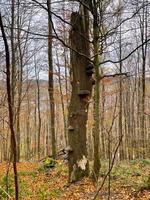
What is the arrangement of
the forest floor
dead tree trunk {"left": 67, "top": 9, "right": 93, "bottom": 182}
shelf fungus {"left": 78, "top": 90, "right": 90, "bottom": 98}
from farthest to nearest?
dead tree trunk {"left": 67, "top": 9, "right": 93, "bottom": 182}
shelf fungus {"left": 78, "top": 90, "right": 90, "bottom": 98}
the forest floor

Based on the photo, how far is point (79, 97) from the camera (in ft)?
32.6

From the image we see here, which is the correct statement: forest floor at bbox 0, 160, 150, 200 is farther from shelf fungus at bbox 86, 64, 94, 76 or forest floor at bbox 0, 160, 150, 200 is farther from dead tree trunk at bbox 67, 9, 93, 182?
shelf fungus at bbox 86, 64, 94, 76

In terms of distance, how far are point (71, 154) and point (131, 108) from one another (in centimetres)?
2878

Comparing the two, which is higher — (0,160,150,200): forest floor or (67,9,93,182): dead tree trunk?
(67,9,93,182): dead tree trunk

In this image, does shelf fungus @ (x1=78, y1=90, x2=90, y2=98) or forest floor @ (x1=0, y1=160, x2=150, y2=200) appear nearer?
forest floor @ (x1=0, y1=160, x2=150, y2=200)

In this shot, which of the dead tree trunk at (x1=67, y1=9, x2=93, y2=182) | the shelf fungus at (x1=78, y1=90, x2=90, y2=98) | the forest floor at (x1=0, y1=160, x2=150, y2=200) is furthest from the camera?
the dead tree trunk at (x1=67, y1=9, x2=93, y2=182)

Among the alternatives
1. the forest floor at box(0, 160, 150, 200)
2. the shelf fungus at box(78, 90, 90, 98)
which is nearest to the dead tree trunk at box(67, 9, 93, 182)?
the shelf fungus at box(78, 90, 90, 98)

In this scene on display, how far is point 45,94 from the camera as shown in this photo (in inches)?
1724

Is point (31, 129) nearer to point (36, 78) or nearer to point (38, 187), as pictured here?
point (36, 78)

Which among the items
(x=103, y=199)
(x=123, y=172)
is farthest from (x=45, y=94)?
(x=103, y=199)

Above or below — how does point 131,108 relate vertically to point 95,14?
below

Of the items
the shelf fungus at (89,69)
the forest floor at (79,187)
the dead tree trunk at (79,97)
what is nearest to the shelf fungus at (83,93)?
the dead tree trunk at (79,97)

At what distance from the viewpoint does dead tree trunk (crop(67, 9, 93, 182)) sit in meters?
9.91

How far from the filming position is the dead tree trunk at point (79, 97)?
32.5ft
